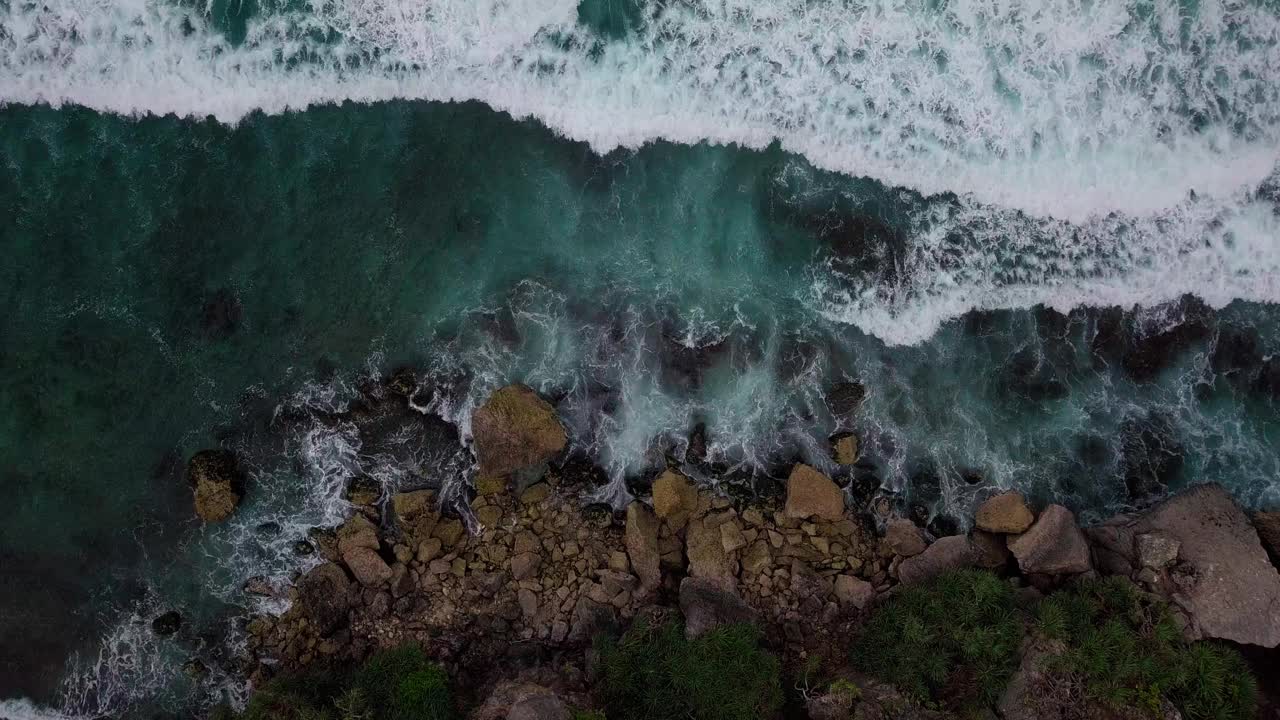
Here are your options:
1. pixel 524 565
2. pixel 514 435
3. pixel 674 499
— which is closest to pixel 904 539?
pixel 674 499

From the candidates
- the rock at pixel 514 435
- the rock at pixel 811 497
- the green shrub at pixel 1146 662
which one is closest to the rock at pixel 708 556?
the rock at pixel 811 497

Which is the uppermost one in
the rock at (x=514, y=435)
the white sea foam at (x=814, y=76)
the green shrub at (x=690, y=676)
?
the white sea foam at (x=814, y=76)

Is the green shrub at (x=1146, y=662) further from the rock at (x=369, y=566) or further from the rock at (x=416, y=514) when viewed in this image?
the rock at (x=369, y=566)

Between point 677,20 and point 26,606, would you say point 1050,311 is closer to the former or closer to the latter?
point 677,20

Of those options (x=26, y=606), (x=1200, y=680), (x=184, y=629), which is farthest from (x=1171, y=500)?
(x=26, y=606)

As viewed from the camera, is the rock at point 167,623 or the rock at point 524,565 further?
the rock at point 167,623

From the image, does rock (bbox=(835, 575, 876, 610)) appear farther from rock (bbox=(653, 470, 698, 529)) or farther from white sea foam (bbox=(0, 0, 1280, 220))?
white sea foam (bbox=(0, 0, 1280, 220))

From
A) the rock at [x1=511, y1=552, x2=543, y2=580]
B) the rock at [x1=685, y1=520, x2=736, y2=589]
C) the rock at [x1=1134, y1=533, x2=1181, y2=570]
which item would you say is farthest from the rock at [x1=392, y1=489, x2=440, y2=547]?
the rock at [x1=1134, y1=533, x2=1181, y2=570]
